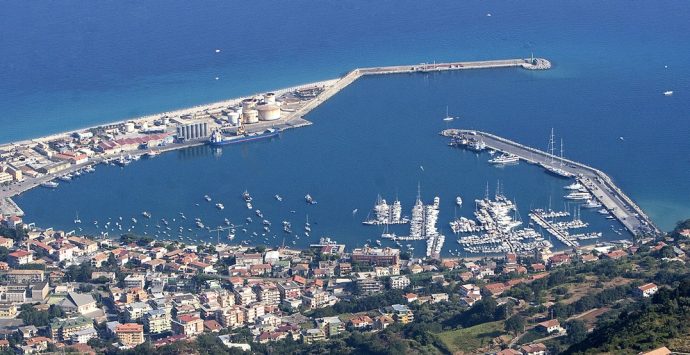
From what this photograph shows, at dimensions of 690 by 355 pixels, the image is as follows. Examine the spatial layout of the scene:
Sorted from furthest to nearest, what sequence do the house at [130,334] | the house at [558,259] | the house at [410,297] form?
1. the house at [558,259]
2. the house at [410,297]
3. the house at [130,334]

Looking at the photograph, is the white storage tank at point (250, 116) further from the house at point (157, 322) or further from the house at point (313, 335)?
the house at point (313, 335)

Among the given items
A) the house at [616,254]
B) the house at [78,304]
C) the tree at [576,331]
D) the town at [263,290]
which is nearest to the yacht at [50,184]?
the town at [263,290]

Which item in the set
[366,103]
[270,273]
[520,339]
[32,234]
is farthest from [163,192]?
[520,339]

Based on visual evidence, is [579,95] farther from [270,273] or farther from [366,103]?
[270,273]

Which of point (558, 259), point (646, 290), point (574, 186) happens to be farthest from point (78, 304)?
point (574, 186)

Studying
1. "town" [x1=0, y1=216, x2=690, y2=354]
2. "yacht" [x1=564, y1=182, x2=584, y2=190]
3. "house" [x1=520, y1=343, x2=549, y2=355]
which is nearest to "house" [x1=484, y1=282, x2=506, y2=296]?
"town" [x1=0, y1=216, x2=690, y2=354]
